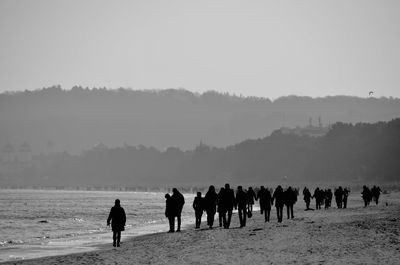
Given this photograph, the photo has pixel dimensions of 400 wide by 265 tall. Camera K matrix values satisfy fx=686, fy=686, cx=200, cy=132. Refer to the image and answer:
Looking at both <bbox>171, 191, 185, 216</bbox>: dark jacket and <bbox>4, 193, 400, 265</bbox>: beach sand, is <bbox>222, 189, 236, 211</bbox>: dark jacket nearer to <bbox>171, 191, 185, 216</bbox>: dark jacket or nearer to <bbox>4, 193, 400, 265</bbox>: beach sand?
<bbox>4, 193, 400, 265</bbox>: beach sand

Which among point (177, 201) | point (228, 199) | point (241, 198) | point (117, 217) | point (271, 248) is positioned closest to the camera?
point (271, 248)

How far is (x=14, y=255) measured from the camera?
1139 inches

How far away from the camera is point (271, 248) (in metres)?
24.3

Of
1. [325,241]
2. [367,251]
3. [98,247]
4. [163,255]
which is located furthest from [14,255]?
[367,251]

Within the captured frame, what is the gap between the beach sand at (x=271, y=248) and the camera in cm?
2155

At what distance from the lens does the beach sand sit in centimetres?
2155

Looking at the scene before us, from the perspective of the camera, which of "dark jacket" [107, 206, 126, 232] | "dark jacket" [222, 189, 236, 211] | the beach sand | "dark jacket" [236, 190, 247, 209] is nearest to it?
the beach sand

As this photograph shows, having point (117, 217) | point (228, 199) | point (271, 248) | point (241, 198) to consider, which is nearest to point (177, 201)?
point (228, 199)

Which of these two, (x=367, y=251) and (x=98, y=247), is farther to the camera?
(x=98, y=247)

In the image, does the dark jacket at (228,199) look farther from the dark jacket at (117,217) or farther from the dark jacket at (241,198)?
the dark jacket at (117,217)

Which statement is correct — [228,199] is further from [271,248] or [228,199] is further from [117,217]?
[271,248]

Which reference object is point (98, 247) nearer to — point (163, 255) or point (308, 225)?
point (163, 255)

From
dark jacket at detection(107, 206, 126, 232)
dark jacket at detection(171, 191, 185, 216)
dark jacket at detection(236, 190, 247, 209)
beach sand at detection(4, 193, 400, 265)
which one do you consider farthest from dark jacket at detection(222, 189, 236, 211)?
dark jacket at detection(107, 206, 126, 232)

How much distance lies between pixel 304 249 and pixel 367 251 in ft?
7.45
